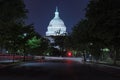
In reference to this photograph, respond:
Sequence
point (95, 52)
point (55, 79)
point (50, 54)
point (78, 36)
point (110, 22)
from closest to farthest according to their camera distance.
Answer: point (55, 79)
point (110, 22)
point (78, 36)
point (95, 52)
point (50, 54)

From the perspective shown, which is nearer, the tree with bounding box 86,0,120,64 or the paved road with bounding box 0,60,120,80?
the paved road with bounding box 0,60,120,80

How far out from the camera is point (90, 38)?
212ft

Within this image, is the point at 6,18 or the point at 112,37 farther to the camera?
the point at 112,37

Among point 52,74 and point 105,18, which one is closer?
point 52,74

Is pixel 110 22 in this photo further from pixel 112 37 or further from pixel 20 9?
pixel 20 9

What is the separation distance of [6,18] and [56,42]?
15800 centimetres

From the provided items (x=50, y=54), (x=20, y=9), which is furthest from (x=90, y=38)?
(x=50, y=54)

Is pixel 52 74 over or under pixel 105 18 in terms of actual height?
under

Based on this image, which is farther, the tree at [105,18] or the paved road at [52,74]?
the tree at [105,18]

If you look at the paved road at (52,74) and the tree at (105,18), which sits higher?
the tree at (105,18)

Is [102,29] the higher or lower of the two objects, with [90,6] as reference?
lower

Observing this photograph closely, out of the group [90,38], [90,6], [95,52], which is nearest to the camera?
[90,6]

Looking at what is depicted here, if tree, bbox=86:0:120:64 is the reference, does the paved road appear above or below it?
below

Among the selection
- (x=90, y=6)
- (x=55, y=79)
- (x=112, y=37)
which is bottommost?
(x=55, y=79)
